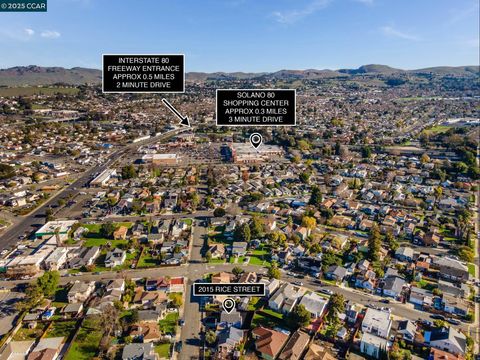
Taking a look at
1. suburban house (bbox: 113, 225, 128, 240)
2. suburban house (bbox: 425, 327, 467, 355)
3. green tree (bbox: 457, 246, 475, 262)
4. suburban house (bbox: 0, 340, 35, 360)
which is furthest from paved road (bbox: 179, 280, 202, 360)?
green tree (bbox: 457, 246, 475, 262)

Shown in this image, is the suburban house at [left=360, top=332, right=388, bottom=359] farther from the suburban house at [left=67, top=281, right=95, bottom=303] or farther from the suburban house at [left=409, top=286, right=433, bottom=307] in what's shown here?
the suburban house at [left=67, top=281, right=95, bottom=303]

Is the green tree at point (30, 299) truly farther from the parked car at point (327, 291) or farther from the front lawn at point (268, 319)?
the parked car at point (327, 291)

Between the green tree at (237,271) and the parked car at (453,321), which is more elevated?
the green tree at (237,271)

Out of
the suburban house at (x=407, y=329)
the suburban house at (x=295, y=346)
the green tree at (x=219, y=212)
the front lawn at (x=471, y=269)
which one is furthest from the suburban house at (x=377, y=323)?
the green tree at (x=219, y=212)

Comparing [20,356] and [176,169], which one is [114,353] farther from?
[176,169]

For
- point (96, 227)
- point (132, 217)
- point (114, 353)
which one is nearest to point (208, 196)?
point (132, 217)

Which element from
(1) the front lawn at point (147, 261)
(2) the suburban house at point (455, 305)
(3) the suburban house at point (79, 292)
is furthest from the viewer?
(1) the front lawn at point (147, 261)
